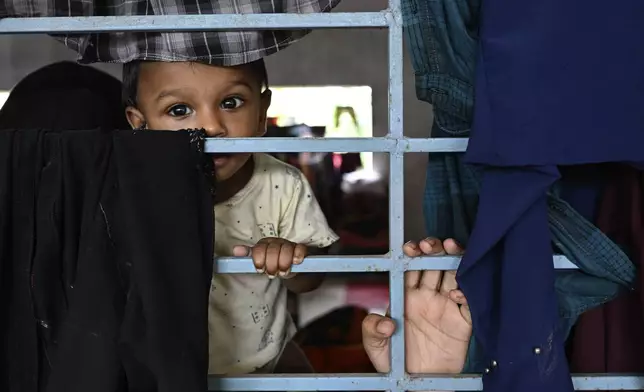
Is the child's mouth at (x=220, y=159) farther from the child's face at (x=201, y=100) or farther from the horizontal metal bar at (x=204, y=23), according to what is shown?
the horizontal metal bar at (x=204, y=23)

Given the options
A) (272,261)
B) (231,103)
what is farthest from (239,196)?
(272,261)

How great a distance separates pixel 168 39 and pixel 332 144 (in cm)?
50

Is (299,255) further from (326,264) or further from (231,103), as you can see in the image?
(231,103)

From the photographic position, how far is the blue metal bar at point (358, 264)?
3.27ft

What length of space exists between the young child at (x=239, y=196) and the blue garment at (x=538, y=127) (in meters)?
0.55

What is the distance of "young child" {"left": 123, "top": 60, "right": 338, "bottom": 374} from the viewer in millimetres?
1438

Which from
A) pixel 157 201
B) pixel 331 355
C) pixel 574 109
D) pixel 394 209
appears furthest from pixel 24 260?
pixel 331 355

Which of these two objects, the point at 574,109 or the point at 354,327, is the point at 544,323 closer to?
the point at 574,109

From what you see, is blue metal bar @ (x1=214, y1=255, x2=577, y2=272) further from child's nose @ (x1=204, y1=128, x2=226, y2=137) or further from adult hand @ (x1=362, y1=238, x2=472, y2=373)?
child's nose @ (x1=204, y1=128, x2=226, y2=137)

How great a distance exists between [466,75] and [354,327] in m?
1.82

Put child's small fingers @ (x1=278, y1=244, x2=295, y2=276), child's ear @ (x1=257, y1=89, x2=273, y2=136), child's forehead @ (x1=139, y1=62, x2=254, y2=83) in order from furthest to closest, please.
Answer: child's ear @ (x1=257, y1=89, x2=273, y2=136), child's forehead @ (x1=139, y1=62, x2=254, y2=83), child's small fingers @ (x1=278, y1=244, x2=295, y2=276)

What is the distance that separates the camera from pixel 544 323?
947 millimetres

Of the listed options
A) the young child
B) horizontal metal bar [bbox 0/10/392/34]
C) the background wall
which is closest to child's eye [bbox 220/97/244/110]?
the young child

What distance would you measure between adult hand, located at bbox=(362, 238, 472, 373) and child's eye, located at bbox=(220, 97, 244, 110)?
60 cm
